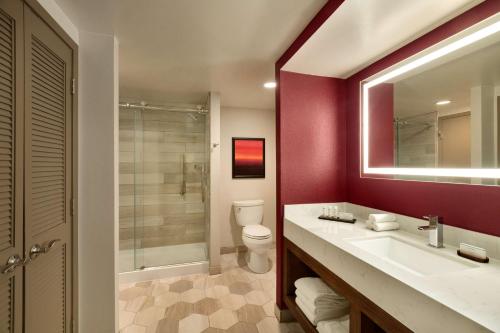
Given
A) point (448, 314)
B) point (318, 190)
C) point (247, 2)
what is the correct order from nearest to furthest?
point (448, 314) → point (247, 2) → point (318, 190)

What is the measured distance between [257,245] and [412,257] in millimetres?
1697

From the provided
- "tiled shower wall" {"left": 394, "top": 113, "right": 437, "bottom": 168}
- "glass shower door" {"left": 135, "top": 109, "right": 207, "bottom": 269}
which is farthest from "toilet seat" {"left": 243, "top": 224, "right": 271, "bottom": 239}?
"tiled shower wall" {"left": 394, "top": 113, "right": 437, "bottom": 168}

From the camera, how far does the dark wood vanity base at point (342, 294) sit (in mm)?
926

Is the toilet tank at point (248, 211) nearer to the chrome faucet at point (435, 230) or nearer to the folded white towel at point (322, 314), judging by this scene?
the folded white towel at point (322, 314)

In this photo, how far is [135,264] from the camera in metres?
2.82

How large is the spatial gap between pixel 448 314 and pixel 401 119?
1.35 metres

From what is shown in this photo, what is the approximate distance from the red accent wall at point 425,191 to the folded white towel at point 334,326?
33.0 inches

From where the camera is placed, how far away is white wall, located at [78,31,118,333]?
1619 mm

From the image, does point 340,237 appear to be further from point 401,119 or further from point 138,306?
point 138,306

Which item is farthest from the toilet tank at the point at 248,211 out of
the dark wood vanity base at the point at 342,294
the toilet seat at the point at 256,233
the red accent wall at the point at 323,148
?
the dark wood vanity base at the point at 342,294

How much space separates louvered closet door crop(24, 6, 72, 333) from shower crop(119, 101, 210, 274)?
1619 mm

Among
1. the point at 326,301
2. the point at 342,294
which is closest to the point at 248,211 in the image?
the point at 326,301

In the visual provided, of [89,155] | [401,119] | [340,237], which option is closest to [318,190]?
[340,237]

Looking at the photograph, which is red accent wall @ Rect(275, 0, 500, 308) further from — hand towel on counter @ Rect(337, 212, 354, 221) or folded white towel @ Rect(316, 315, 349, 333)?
folded white towel @ Rect(316, 315, 349, 333)
